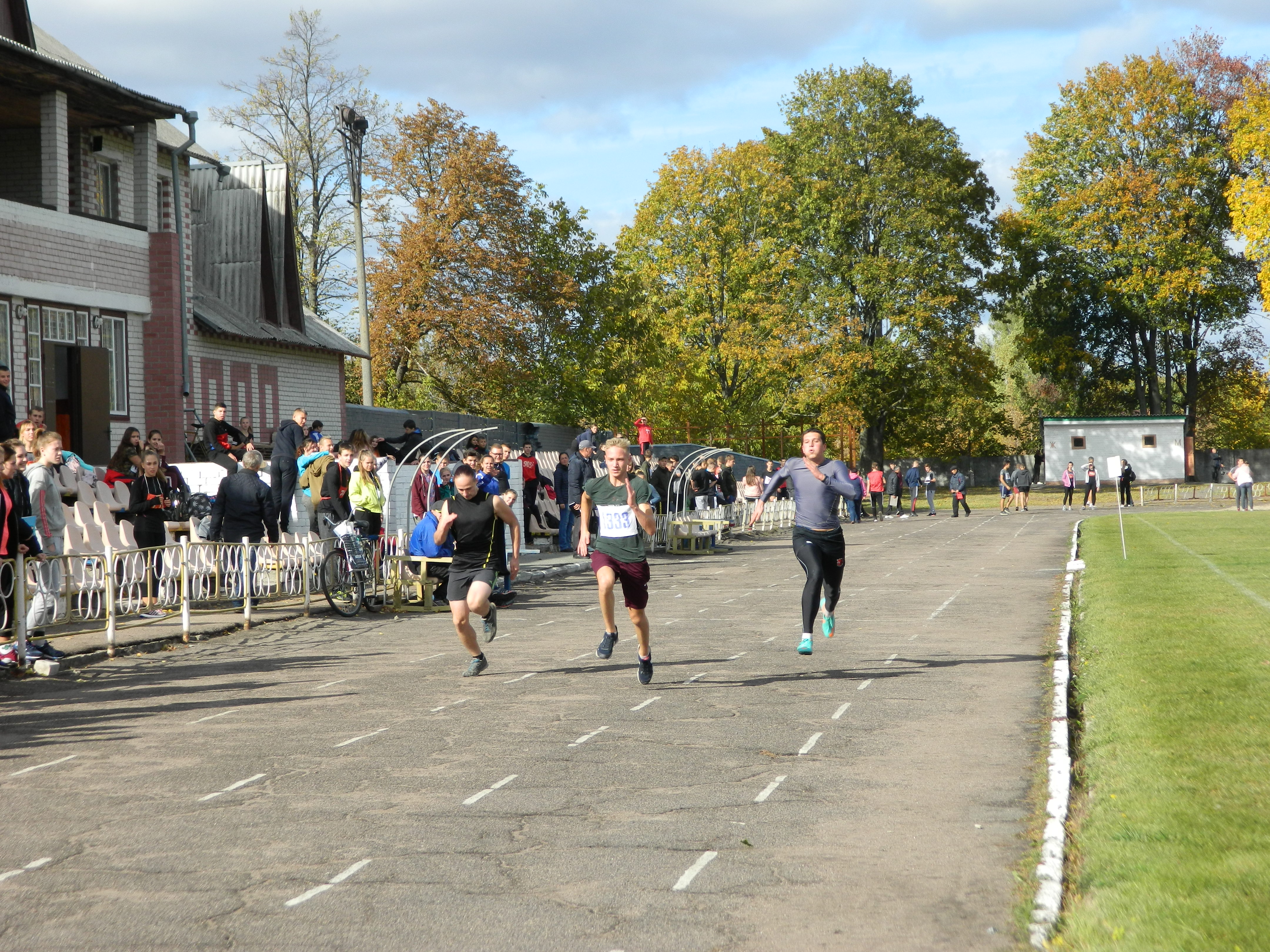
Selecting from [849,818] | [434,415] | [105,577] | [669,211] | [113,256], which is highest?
[669,211]

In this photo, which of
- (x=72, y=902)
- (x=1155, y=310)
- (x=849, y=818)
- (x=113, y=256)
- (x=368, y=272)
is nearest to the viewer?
(x=72, y=902)

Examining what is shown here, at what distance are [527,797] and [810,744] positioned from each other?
2129mm

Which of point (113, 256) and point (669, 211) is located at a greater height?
point (669, 211)

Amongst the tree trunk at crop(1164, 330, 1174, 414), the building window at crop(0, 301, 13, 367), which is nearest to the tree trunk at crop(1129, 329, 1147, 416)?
the tree trunk at crop(1164, 330, 1174, 414)

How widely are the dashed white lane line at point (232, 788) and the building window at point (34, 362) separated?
17182 mm

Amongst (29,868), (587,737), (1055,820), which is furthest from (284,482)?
(1055,820)

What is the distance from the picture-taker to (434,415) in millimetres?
34625

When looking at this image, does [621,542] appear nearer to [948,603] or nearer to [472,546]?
[472,546]

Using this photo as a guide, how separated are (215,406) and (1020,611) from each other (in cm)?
1921

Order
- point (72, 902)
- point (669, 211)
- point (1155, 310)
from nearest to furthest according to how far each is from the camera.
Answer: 1. point (72, 902)
2. point (669, 211)
3. point (1155, 310)

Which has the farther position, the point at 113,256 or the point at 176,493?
the point at 113,256

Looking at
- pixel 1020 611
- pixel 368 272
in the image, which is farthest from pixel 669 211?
pixel 1020 611

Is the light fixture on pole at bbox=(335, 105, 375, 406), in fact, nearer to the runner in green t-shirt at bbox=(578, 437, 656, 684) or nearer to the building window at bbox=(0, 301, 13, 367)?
the building window at bbox=(0, 301, 13, 367)

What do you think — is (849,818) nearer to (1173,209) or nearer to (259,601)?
(259,601)
